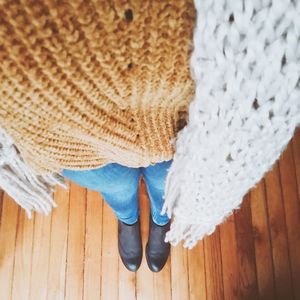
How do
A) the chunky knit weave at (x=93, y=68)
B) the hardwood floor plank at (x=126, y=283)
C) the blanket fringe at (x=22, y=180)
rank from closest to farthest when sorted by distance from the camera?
the chunky knit weave at (x=93, y=68) < the blanket fringe at (x=22, y=180) < the hardwood floor plank at (x=126, y=283)

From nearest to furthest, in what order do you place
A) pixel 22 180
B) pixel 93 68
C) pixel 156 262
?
1. pixel 93 68
2. pixel 22 180
3. pixel 156 262

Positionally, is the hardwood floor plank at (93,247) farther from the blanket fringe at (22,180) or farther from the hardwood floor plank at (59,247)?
the blanket fringe at (22,180)

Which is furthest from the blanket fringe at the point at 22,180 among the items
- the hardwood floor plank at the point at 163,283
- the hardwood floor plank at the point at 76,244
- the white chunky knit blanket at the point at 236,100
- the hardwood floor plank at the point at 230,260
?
the hardwood floor plank at the point at 230,260

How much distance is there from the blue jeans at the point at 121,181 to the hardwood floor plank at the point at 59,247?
0.77 feet

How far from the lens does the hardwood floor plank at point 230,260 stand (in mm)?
951

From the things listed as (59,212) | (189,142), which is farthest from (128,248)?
(189,142)

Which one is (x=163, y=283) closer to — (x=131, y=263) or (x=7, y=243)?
(x=131, y=263)

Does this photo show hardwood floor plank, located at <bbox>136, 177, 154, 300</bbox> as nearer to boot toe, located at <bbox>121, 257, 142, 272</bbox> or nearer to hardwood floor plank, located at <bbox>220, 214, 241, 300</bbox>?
boot toe, located at <bbox>121, 257, 142, 272</bbox>

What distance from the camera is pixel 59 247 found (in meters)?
0.99

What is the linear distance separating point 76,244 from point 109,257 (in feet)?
0.31

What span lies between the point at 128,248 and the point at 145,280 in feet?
0.31

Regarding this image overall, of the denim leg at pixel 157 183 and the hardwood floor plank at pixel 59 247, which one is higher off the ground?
the denim leg at pixel 157 183

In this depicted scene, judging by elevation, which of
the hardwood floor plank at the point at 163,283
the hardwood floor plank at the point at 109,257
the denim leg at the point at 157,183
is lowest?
the hardwood floor plank at the point at 163,283

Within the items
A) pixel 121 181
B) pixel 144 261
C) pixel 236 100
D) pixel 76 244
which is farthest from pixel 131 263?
pixel 236 100
